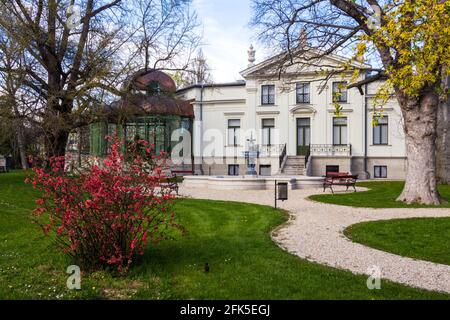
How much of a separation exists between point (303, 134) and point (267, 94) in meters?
4.40

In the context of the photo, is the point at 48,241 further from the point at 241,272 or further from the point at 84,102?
the point at 84,102

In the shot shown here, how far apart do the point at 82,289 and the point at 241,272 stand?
7.51ft

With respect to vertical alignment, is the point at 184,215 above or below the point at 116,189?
below

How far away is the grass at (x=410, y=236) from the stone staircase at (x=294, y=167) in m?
18.9

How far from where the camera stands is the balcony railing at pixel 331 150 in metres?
32.6

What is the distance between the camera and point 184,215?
12344mm

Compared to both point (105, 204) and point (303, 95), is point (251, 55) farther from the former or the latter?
point (105, 204)

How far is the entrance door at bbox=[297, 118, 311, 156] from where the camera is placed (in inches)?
1335

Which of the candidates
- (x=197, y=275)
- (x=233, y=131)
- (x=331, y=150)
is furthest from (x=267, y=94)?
(x=197, y=275)

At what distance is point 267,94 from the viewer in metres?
34.6

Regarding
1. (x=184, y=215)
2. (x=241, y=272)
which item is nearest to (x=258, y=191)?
(x=184, y=215)

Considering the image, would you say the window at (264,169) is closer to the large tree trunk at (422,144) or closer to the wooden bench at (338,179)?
the wooden bench at (338,179)

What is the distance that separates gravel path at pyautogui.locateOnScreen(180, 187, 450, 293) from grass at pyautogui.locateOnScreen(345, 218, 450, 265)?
377 mm

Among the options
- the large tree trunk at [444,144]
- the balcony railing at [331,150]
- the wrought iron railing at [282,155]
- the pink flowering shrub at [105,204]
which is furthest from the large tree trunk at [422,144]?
the balcony railing at [331,150]
